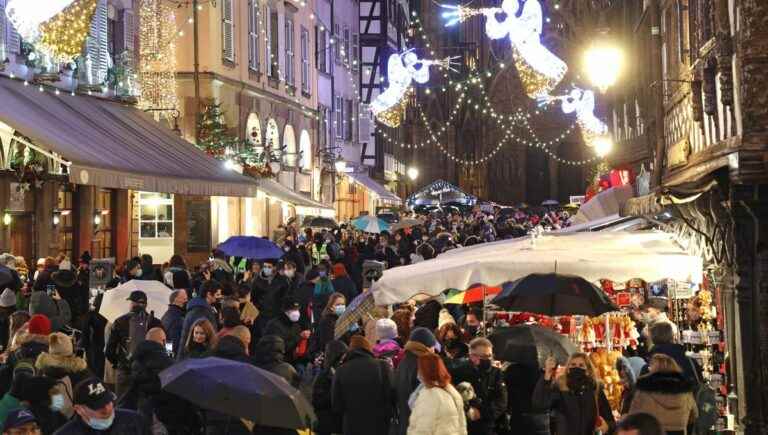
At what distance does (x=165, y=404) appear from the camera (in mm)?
10867

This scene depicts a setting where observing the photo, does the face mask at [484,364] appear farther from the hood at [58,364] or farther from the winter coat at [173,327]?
the winter coat at [173,327]

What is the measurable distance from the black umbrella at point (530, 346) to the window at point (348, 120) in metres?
44.3

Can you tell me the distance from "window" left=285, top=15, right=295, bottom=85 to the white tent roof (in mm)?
28307

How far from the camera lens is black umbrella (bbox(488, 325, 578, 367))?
12422 millimetres

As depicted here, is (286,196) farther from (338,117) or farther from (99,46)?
(338,117)

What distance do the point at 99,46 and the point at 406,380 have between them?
17.6m

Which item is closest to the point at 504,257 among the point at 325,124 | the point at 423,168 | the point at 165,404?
the point at 165,404

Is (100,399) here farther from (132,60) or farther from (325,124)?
(325,124)

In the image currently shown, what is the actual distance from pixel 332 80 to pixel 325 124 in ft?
7.90

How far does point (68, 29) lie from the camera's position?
2016cm

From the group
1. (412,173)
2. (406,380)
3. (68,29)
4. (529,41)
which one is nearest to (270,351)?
(406,380)

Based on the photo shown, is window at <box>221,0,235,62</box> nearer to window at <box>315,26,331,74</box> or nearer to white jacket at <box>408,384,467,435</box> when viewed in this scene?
window at <box>315,26,331,74</box>

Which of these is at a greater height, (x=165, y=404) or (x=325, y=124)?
(x=325, y=124)

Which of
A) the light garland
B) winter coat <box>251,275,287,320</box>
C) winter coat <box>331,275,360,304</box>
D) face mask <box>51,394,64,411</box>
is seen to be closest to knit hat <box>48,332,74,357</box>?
face mask <box>51,394,64,411</box>
